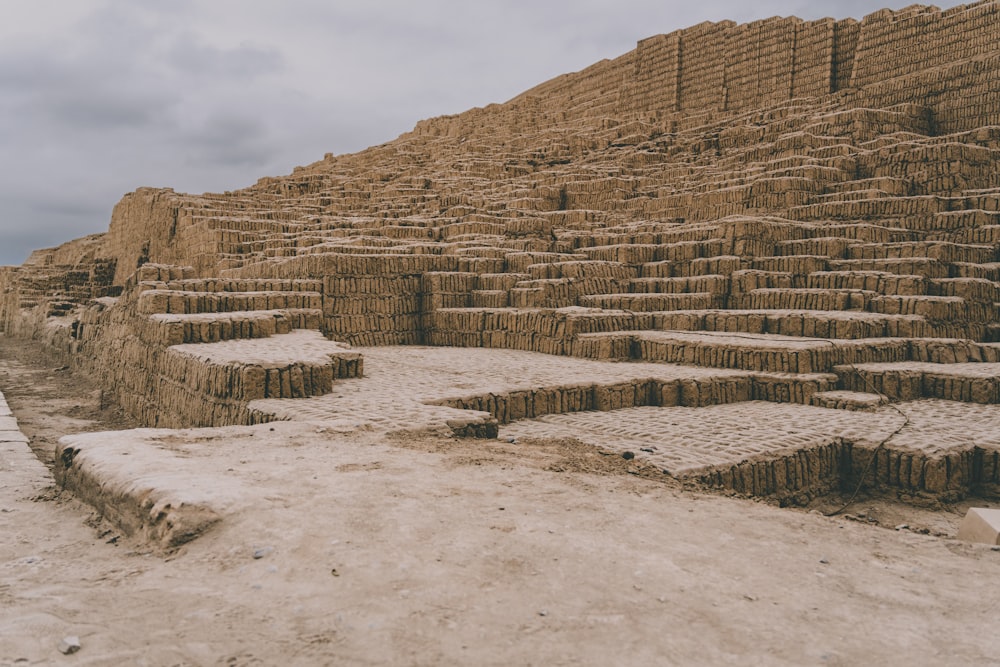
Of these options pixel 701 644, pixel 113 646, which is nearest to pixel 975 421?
pixel 701 644

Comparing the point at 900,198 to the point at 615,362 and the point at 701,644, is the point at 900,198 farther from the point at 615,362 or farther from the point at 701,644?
the point at 701,644

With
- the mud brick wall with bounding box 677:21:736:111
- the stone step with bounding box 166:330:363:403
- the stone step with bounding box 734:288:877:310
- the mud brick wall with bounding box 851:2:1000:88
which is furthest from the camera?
the mud brick wall with bounding box 677:21:736:111

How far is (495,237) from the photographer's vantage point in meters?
13.0

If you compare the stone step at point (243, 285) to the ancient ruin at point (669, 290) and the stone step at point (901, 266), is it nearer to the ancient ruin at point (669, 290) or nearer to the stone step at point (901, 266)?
the ancient ruin at point (669, 290)

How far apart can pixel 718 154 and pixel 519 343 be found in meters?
11.8

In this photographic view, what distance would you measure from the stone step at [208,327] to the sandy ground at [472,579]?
11.0 feet

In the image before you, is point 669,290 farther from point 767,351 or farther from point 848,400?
point 848,400

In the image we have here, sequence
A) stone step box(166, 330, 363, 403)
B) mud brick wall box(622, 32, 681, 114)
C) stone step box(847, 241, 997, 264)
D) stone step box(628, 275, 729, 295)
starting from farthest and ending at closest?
mud brick wall box(622, 32, 681, 114) < stone step box(628, 275, 729, 295) < stone step box(847, 241, 997, 264) < stone step box(166, 330, 363, 403)

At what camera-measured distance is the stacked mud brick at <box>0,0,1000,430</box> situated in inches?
293

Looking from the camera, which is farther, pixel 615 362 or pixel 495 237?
pixel 495 237

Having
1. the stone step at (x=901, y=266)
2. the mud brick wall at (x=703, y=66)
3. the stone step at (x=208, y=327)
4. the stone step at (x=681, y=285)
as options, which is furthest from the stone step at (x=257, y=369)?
the mud brick wall at (x=703, y=66)

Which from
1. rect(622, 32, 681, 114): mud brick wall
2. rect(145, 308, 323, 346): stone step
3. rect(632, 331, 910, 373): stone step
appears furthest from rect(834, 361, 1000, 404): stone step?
rect(622, 32, 681, 114): mud brick wall

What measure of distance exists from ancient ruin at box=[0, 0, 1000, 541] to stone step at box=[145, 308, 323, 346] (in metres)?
0.03

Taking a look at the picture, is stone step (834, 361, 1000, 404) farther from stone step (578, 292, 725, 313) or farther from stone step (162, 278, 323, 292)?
stone step (162, 278, 323, 292)
